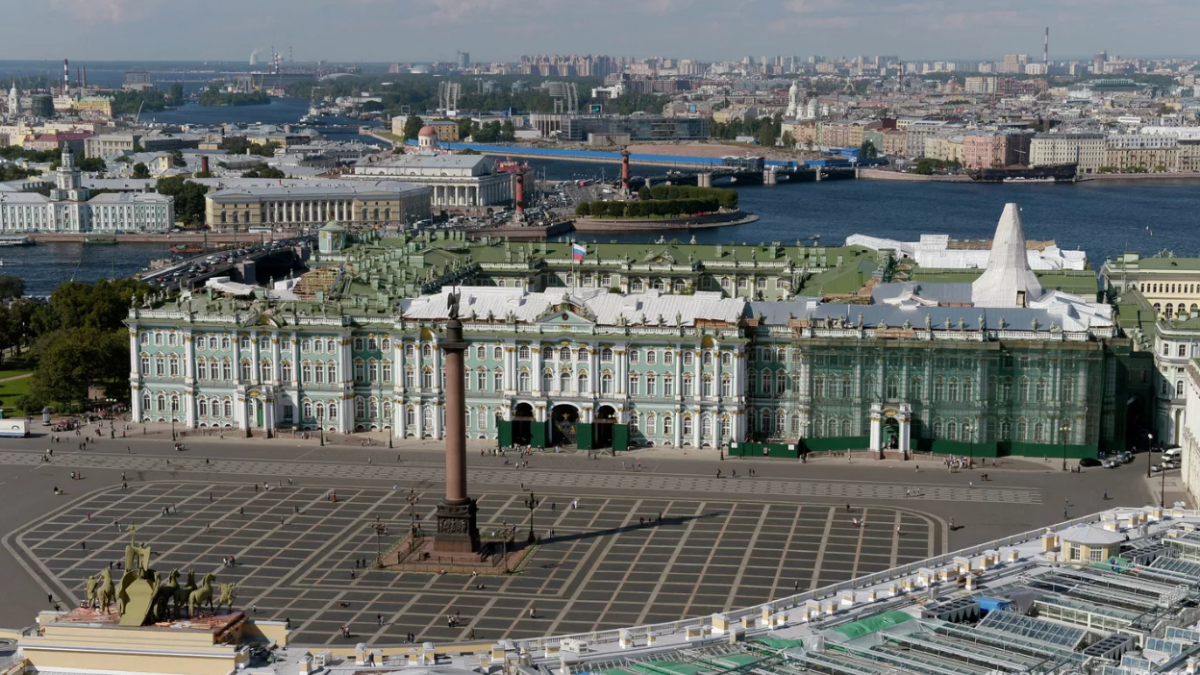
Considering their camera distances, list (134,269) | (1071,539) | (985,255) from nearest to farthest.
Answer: (1071,539) < (985,255) < (134,269)

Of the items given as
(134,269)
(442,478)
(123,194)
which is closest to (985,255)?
(442,478)

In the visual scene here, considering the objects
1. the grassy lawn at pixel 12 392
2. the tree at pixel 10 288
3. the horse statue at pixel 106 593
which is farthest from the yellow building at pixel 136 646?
the tree at pixel 10 288

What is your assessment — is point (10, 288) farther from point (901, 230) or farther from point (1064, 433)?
point (901, 230)

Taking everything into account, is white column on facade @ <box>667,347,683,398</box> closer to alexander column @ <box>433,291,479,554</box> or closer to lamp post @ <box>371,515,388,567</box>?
lamp post @ <box>371,515,388,567</box>

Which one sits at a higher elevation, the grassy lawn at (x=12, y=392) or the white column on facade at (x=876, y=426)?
the white column on facade at (x=876, y=426)

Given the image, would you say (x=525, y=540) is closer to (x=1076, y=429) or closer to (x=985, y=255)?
(x=1076, y=429)

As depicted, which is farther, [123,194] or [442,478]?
[123,194]

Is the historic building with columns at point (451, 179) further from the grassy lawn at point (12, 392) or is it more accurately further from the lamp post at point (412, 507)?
the lamp post at point (412, 507)
